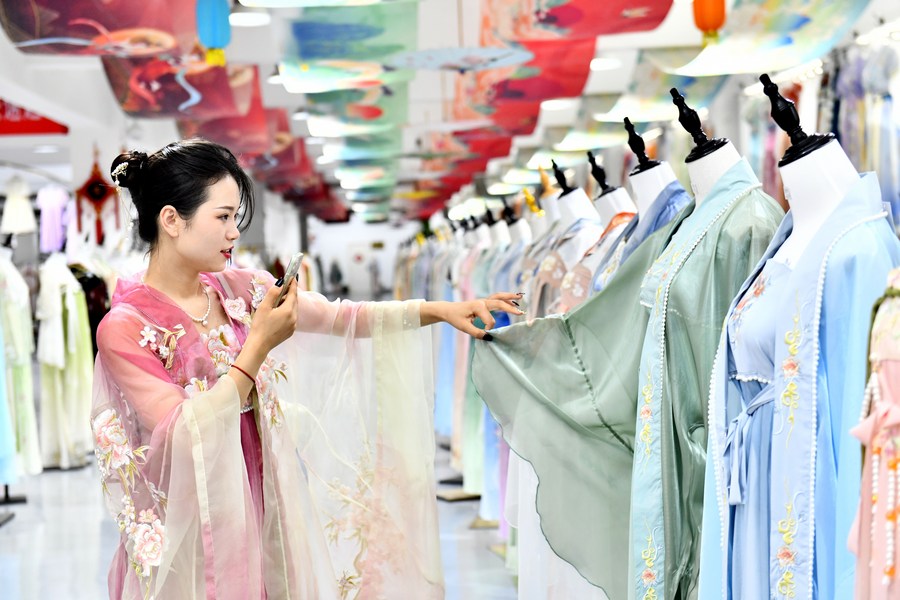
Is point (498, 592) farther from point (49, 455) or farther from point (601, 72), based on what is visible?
point (601, 72)

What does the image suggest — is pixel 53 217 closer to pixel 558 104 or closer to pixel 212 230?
pixel 558 104

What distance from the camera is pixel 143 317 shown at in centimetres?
235

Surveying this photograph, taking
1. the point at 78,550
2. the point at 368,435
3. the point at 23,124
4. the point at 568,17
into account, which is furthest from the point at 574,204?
the point at 23,124

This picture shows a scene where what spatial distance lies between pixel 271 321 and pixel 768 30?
378 centimetres

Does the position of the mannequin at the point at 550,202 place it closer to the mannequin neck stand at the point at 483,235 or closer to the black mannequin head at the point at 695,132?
the black mannequin head at the point at 695,132

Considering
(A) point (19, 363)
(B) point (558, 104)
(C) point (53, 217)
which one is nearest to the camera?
(A) point (19, 363)

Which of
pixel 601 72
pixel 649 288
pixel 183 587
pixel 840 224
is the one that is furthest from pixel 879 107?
pixel 183 587

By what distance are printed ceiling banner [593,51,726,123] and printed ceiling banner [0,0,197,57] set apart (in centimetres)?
324

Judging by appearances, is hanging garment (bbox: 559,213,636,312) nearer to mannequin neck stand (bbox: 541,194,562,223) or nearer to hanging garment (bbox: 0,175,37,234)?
mannequin neck stand (bbox: 541,194,562,223)

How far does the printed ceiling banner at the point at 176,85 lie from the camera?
21.7ft

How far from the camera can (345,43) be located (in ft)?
19.0

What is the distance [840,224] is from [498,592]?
3006 millimetres

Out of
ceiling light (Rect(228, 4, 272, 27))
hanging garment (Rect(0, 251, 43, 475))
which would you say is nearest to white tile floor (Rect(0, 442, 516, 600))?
hanging garment (Rect(0, 251, 43, 475))

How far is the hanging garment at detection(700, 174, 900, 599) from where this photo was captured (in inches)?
75.9
